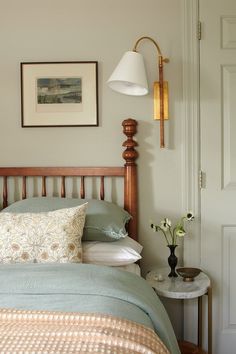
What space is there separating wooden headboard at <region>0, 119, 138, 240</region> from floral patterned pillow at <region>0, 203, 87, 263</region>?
52cm

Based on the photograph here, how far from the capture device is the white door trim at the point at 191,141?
2.10 meters

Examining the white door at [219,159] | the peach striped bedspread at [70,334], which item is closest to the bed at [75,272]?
the peach striped bedspread at [70,334]

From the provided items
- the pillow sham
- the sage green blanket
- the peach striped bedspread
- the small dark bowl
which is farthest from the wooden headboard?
the peach striped bedspread

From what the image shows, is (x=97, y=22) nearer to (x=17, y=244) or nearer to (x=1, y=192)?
(x=1, y=192)

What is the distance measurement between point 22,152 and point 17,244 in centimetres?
77

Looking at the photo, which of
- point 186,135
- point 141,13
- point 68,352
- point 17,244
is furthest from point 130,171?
point 68,352

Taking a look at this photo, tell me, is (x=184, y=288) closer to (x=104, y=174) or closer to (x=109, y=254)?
(x=109, y=254)

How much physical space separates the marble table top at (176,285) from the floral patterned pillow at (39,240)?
1.61 ft

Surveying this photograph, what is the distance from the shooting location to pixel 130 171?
→ 2088 mm

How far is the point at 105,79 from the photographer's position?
7.01 ft

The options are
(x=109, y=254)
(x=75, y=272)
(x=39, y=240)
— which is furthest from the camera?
(x=109, y=254)

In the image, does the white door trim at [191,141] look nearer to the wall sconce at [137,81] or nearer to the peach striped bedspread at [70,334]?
the wall sconce at [137,81]

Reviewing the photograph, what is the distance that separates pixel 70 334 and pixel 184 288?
99cm

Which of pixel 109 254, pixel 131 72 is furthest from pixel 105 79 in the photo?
pixel 109 254
